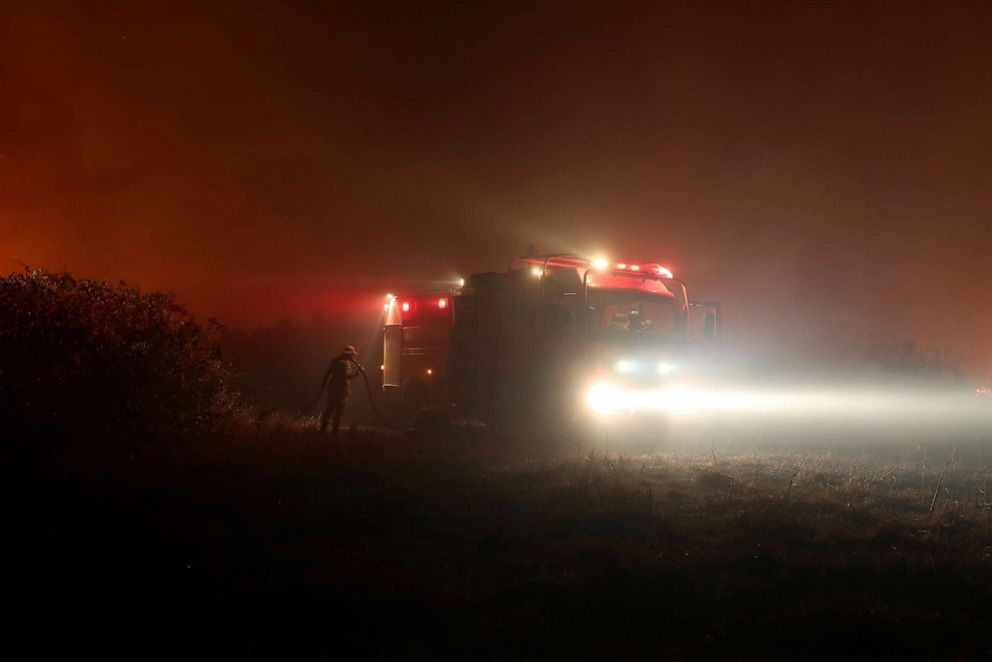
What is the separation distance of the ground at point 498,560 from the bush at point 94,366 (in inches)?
47.7

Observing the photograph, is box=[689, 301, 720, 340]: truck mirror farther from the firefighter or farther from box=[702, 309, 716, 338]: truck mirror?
the firefighter

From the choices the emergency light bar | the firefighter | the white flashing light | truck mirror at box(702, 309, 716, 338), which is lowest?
the firefighter

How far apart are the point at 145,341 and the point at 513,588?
9028 mm

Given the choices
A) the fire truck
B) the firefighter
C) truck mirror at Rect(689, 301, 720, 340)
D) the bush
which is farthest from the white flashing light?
the bush

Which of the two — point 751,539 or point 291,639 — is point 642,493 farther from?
point 291,639

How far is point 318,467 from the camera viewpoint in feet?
38.9

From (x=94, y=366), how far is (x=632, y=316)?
28.8 feet

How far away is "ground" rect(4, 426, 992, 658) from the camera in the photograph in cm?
557

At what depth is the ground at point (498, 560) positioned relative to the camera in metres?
5.57

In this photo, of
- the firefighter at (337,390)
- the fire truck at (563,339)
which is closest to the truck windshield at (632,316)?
the fire truck at (563,339)

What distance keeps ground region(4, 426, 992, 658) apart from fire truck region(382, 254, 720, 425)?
8.45ft

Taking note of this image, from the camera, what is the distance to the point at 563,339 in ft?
46.8

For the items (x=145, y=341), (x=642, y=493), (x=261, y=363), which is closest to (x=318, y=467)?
(x=145, y=341)

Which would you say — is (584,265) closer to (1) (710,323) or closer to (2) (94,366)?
(1) (710,323)
